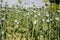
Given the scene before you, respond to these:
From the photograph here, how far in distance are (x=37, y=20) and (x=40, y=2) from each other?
23cm

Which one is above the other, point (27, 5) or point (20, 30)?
point (27, 5)

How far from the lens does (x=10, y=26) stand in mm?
2355

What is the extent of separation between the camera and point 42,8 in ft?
8.16

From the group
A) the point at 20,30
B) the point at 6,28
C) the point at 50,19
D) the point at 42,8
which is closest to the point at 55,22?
the point at 50,19

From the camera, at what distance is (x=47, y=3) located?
8.23ft

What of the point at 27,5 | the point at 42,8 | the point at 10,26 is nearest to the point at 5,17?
the point at 10,26

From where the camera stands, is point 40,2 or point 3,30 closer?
point 3,30

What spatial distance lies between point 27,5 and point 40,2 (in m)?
0.17

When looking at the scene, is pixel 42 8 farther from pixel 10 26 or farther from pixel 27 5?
pixel 10 26

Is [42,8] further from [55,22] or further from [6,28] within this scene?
[6,28]

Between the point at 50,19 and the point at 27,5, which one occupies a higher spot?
the point at 27,5

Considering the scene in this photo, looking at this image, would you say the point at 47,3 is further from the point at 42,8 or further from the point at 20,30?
the point at 20,30

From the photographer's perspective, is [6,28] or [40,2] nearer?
[6,28]

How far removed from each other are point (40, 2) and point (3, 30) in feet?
1.81
